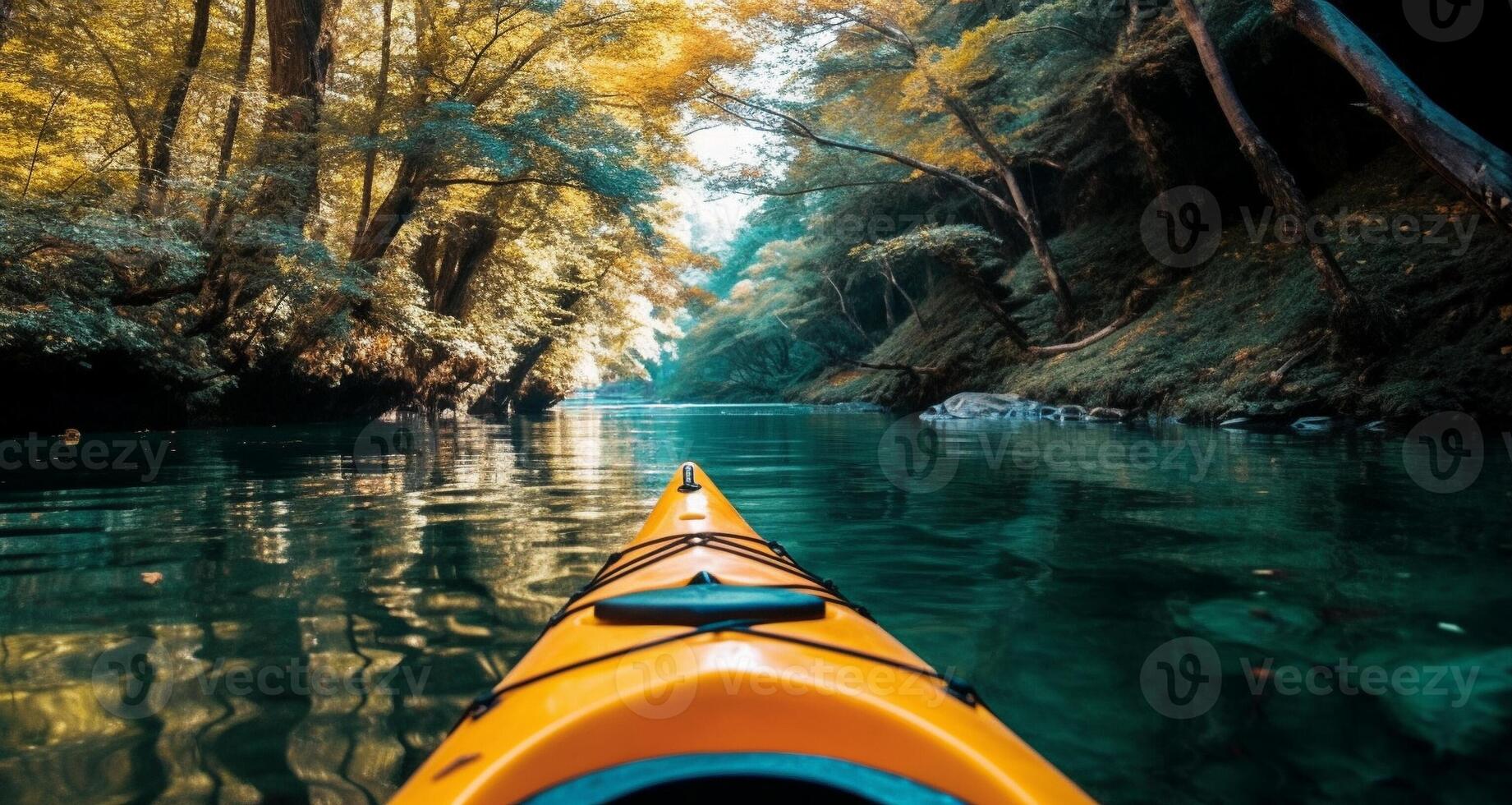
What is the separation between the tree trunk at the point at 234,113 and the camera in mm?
10523

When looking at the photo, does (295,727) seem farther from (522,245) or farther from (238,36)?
(522,245)

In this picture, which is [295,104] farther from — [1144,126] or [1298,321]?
[1298,321]

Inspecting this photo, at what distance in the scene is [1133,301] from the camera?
13.8m

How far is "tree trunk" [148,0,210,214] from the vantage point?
10234mm
